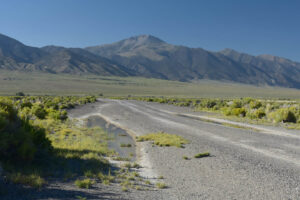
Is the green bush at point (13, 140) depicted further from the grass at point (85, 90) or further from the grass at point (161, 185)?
the grass at point (85, 90)

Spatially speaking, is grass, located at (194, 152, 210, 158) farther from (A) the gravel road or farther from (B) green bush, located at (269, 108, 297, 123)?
(B) green bush, located at (269, 108, 297, 123)

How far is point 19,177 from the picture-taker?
7.52 m

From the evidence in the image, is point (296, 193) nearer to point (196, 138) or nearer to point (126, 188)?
point (126, 188)

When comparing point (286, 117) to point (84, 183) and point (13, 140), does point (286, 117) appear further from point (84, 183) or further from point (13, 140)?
point (13, 140)

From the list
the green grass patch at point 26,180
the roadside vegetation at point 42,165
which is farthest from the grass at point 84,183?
the green grass patch at point 26,180

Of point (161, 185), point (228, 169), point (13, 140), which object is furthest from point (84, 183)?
point (228, 169)

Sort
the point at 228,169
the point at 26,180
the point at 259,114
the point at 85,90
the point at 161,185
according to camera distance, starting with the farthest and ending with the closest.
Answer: the point at 85,90, the point at 259,114, the point at 228,169, the point at 161,185, the point at 26,180

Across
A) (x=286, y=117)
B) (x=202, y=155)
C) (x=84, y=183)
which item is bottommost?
(x=202, y=155)

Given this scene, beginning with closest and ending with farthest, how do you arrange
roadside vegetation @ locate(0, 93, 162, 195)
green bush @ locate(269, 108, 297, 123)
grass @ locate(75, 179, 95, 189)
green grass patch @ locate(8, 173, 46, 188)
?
green grass patch @ locate(8, 173, 46, 188), grass @ locate(75, 179, 95, 189), roadside vegetation @ locate(0, 93, 162, 195), green bush @ locate(269, 108, 297, 123)

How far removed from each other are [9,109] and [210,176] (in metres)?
8.02

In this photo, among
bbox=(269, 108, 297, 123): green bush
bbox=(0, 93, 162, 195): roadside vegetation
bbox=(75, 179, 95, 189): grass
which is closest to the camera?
bbox=(75, 179, 95, 189): grass

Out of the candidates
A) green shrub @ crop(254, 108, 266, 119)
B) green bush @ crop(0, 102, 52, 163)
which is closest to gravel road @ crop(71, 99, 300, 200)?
green bush @ crop(0, 102, 52, 163)

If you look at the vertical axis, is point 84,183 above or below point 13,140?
below

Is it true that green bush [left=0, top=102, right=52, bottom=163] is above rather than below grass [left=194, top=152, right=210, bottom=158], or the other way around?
above
